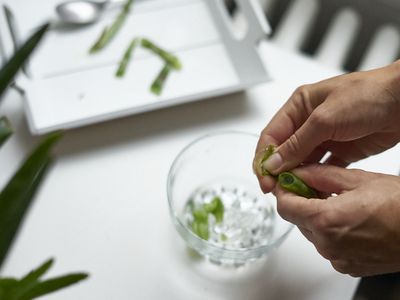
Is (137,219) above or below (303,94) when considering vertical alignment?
below

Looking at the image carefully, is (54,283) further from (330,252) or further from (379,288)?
(379,288)

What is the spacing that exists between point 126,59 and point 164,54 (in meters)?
0.05

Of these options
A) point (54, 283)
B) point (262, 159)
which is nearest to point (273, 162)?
point (262, 159)

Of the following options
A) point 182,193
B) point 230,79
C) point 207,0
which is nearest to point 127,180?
point 182,193

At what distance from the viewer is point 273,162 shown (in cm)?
58

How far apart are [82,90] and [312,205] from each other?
36cm

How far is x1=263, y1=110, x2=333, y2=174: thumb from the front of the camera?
56 cm

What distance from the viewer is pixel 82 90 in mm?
760

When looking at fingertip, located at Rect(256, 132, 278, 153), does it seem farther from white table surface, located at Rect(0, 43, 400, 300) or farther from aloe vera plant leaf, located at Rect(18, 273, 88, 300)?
aloe vera plant leaf, located at Rect(18, 273, 88, 300)

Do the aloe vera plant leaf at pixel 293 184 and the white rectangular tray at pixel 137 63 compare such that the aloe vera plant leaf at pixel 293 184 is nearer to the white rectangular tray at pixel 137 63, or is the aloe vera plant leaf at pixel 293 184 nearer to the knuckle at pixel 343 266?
the knuckle at pixel 343 266

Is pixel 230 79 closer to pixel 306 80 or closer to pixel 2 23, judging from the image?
pixel 306 80

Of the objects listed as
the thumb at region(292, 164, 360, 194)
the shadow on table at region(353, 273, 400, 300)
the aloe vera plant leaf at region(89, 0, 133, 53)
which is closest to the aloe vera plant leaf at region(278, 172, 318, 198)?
the thumb at region(292, 164, 360, 194)

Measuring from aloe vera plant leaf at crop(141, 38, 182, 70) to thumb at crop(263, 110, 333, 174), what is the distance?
9.5 inches

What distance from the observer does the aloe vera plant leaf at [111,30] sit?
0.80 meters
